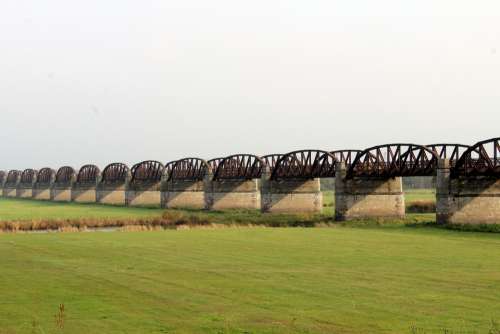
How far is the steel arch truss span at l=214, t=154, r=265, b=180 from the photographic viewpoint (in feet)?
346

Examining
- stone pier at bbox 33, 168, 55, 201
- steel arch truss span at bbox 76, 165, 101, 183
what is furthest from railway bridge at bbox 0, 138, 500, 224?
stone pier at bbox 33, 168, 55, 201

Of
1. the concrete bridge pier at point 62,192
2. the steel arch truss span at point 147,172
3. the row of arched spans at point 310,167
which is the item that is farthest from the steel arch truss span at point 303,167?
the concrete bridge pier at point 62,192

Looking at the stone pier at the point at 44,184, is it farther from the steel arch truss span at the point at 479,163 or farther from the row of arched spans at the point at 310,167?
the steel arch truss span at the point at 479,163

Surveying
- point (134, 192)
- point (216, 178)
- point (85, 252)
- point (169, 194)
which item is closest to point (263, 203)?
point (216, 178)

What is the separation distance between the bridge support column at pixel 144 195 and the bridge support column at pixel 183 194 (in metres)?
10.5

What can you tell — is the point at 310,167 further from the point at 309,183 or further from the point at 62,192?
the point at 62,192

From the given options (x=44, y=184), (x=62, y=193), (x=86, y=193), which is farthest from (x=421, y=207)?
(x=44, y=184)

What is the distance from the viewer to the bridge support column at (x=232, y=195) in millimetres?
109438

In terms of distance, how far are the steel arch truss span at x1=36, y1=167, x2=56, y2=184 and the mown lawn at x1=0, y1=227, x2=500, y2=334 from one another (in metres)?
146

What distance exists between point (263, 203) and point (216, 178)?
18411 millimetres

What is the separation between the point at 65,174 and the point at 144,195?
160ft

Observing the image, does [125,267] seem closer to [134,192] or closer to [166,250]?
[166,250]

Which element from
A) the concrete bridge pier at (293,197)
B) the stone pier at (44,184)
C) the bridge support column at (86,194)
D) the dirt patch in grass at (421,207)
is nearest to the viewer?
the concrete bridge pier at (293,197)

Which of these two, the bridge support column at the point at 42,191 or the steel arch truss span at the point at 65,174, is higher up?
the steel arch truss span at the point at 65,174
